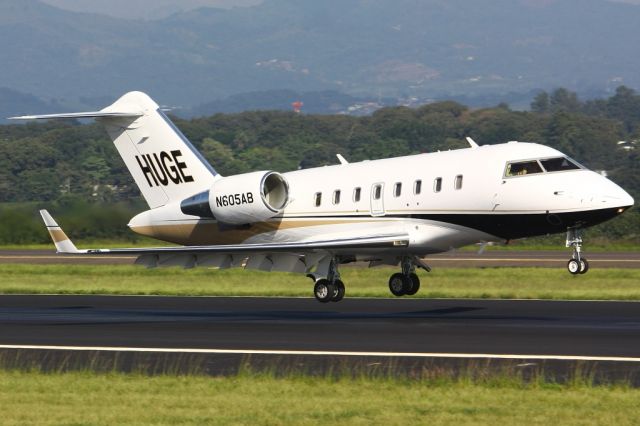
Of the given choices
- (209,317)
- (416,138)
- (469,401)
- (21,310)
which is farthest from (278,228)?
(416,138)

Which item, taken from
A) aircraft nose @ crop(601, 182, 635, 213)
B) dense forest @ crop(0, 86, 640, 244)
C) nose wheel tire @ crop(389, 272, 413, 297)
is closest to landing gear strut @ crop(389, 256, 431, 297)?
nose wheel tire @ crop(389, 272, 413, 297)

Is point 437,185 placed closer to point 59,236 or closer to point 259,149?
point 59,236

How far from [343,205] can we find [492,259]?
23.3 m

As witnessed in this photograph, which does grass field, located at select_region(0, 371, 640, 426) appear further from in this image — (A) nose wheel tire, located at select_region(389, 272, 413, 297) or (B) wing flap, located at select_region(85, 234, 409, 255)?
(A) nose wheel tire, located at select_region(389, 272, 413, 297)

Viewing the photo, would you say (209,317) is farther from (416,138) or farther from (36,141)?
(416,138)

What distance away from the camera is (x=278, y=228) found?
108 feet

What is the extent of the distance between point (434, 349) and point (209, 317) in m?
8.52

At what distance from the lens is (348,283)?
4000 centimetres

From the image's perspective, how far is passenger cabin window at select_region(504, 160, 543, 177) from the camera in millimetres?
29641

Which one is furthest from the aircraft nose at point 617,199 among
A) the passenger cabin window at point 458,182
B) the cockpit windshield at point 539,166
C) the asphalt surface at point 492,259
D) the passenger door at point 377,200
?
the asphalt surface at point 492,259

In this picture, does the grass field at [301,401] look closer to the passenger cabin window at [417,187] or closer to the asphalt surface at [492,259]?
the passenger cabin window at [417,187]

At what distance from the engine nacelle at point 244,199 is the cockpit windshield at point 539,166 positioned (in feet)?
20.2

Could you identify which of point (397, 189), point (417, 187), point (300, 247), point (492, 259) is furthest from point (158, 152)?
point (492, 259)

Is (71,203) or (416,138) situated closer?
(71,203)
